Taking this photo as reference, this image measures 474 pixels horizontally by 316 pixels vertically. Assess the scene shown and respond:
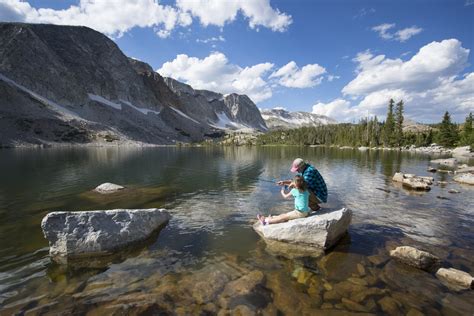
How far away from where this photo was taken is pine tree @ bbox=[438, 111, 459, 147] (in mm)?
117000

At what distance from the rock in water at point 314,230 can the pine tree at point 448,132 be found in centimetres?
13326

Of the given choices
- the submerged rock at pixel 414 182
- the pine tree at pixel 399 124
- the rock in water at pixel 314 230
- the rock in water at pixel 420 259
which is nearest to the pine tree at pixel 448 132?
the pine tree at pixel 399 124

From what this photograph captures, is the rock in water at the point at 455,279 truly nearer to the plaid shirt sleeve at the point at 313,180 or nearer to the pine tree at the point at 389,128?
the plaid shirt sleeve at the point at 313,180

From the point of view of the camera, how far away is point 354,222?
17.0 m

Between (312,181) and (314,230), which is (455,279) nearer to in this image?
(314,230)

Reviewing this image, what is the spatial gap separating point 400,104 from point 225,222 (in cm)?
14728

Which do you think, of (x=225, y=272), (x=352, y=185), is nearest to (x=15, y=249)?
(x=225, y=272)

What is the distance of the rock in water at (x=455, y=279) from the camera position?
9.47 metres

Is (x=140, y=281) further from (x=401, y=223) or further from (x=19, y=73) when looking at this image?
(x=19, y=73)

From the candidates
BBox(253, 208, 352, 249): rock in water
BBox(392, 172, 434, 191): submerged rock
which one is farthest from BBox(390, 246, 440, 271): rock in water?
BBox(392, 172, 434, 191): submerged rock

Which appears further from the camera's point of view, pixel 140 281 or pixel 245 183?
pixel 245 183

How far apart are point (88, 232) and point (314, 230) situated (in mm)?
10190

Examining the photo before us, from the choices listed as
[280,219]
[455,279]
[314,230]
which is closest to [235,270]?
[314,230]

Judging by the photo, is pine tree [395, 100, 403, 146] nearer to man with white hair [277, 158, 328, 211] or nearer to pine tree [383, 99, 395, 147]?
pine tree [383, 99, 395, 147]
